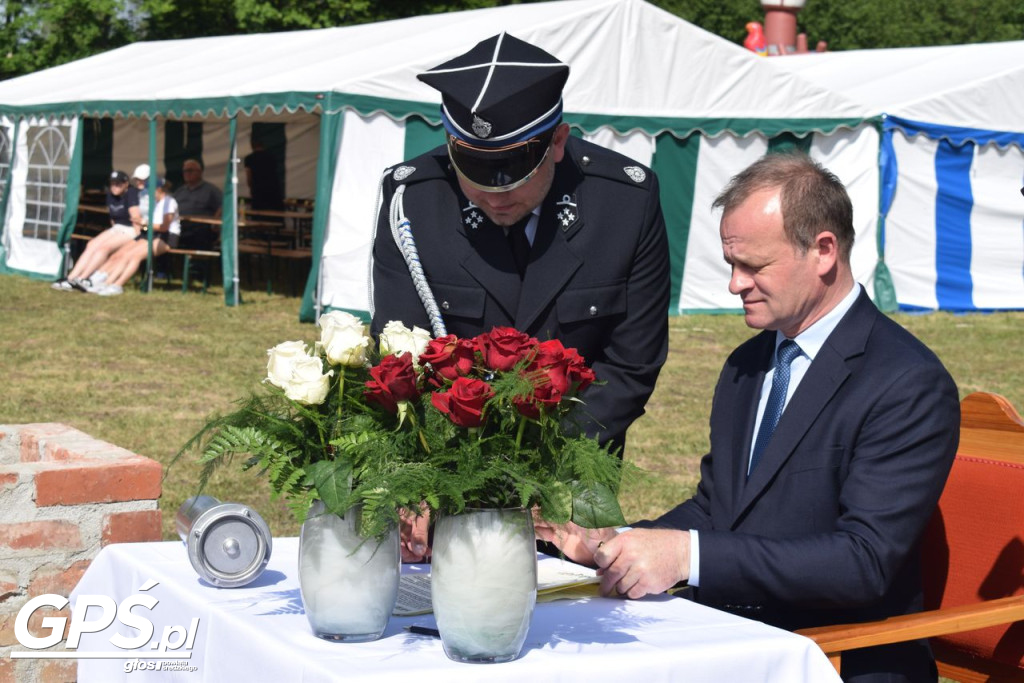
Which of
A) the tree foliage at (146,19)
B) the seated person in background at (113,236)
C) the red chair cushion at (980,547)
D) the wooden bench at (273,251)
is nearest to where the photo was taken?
the red chair cushion at (980,547)

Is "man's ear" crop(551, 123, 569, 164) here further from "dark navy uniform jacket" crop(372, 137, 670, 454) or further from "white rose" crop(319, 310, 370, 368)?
"white rose" crop(319, 310, 370, 368)

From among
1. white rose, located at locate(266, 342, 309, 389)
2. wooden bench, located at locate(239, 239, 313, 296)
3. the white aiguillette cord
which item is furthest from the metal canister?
wooden bench, located at locate(239, 239, 313, 296)

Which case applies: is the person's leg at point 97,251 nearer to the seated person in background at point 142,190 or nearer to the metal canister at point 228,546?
the seated person in background at point 142,190

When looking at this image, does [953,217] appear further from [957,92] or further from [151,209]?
[151,209]

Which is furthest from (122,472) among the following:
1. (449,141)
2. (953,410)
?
(953,410)

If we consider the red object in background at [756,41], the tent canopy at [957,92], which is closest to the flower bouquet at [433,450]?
the tent canopy at [957,92]

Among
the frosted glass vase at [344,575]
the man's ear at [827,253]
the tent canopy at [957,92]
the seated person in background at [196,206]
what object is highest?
the tent canopy at [957,92]

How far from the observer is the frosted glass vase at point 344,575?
1991 millimetres

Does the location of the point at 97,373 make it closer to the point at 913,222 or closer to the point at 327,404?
the point at 327,404

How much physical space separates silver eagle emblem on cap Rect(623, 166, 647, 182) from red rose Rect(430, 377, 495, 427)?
154cm

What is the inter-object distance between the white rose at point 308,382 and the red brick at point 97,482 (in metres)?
1.19

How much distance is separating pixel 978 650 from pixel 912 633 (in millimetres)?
555

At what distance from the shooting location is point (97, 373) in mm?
9555

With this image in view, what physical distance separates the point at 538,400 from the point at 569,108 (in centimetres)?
1104
